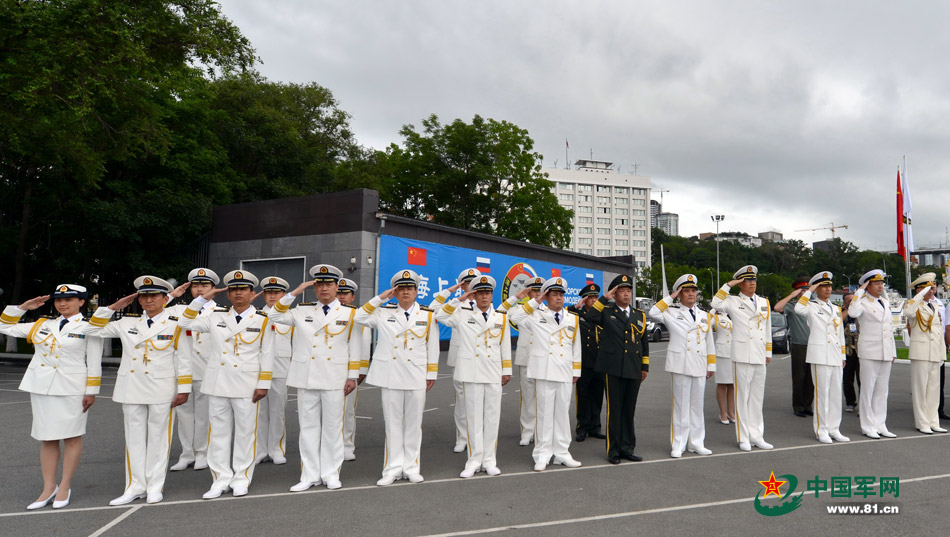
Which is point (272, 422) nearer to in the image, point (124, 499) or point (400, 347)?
point (124, 499)

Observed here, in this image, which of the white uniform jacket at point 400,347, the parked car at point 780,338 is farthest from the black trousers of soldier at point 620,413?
the parked car at point 780,338

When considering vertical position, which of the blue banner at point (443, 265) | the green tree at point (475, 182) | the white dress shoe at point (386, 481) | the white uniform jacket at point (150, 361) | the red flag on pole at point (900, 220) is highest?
the green tree at point (475, 182)

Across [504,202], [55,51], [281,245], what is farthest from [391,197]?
[55,51]

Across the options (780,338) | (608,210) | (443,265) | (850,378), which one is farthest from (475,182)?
(608,210)

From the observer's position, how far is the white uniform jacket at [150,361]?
493 centimetres

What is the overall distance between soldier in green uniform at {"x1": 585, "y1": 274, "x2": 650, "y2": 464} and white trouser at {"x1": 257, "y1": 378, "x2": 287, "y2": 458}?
11.3 ft

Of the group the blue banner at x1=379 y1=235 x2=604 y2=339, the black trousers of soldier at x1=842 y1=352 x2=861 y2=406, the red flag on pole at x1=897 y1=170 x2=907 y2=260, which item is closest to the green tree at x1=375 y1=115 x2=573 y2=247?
the blue banner at x1=379 y1=235 x2=604 y2=339

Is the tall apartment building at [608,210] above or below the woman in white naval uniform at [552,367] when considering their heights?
above

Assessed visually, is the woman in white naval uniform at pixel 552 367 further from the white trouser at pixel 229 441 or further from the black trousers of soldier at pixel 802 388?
the black trousers of soldier at pixel 802 388

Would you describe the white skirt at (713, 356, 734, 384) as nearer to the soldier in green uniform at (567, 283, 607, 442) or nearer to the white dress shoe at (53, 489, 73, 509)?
the soldier in green uniform at (567, 283, 607, 442)

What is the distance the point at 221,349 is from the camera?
519 cm

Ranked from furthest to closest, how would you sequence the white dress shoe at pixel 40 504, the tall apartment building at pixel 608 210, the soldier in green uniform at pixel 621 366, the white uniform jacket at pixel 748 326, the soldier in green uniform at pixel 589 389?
1. the tall apartment building at pixel 608 210
2. the soldier in green uniform at pixel 589 389
3. the white uniform jacket at pixel 748 326
4. the soldier in green uniform at pixel 621 366
5. the white dress shoe at pixel 40 504

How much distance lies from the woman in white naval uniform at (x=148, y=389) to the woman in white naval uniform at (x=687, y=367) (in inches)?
195

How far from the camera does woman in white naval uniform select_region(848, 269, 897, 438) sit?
7.42m
